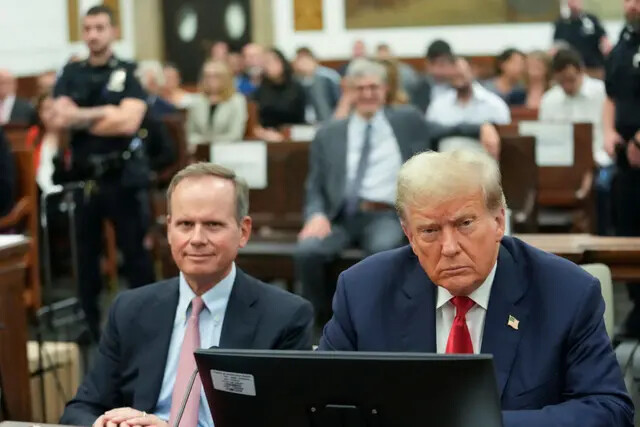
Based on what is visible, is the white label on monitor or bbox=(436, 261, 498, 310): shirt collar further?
bbox=(436, 261, 498, 310): shirt collar

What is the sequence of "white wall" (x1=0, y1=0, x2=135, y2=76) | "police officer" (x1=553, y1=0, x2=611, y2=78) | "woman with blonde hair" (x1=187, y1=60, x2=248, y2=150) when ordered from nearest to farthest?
"woman with blonde hair" (x1=187, y1=60, x2=248, y2=150) < "police officer" (x1=553, y1=0, x2=611, y2=78) < "white wall" (x1=0, y1=0, x2=135, y2=76)

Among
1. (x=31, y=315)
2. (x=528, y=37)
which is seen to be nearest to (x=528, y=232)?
(x=31, y=315)

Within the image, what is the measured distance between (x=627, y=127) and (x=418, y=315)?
3457 millimetres

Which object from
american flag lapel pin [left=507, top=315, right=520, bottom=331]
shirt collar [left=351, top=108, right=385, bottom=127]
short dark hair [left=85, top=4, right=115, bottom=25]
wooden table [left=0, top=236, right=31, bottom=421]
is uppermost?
short dark hair [left=85, top=4, right=115, bottom=25]

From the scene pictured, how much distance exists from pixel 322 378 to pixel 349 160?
15.0ft

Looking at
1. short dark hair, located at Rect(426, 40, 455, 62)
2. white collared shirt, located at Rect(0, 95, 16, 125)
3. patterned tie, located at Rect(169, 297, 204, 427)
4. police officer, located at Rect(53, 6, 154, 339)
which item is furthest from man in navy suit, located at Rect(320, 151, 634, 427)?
white collared shirt, located at Rect(0, 95, 16, 125)

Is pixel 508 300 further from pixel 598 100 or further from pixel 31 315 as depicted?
pixel 598 100

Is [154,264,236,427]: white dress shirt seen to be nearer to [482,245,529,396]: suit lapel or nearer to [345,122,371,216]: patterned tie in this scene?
[482,245,529,396]: suit lapel

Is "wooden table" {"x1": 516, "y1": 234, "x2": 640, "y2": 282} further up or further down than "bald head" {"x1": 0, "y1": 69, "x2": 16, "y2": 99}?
further down

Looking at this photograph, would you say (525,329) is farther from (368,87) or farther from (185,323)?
(368,87)

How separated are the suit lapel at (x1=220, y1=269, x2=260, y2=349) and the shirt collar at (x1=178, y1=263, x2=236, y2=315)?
15 mm

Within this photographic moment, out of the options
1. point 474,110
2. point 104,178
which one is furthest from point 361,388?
point 474,110

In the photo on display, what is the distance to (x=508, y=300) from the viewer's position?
2.43m

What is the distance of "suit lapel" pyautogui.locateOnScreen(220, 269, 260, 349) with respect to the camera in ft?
9.95
